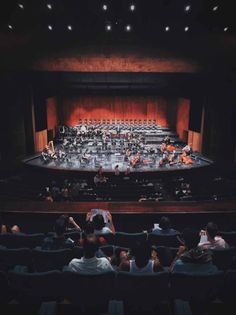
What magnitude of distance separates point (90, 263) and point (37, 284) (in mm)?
583

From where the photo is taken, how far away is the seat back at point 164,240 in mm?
4274

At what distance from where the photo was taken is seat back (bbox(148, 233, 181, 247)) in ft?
14.0

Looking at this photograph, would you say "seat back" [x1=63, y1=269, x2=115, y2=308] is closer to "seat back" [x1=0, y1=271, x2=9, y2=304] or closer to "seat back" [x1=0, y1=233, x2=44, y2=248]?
"seat back" [x1=0, y1=271, x2=9, y2=304]

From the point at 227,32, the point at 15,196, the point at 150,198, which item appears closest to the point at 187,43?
the point at 227,32

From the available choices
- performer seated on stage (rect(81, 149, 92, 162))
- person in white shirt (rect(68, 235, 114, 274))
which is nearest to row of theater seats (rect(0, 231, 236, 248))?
person in white shirt (rect(68, 235, 114, 274))

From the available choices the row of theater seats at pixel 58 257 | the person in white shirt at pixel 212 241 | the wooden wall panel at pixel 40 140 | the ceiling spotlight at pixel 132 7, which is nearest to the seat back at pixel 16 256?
the row of theater seats at pixel 58 257

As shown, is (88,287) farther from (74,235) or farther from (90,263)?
(74,235)

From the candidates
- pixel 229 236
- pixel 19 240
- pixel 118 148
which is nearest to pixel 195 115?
pixel 118 148

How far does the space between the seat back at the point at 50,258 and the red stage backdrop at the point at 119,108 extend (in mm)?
15836

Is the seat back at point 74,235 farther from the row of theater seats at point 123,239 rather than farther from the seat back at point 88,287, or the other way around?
the seat back at point 88,287

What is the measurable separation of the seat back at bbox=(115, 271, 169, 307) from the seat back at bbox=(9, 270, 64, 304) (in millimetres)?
633

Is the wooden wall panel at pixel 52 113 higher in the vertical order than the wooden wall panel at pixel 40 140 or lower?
higher

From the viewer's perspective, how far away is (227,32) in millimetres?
12953

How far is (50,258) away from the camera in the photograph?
3654 mm
